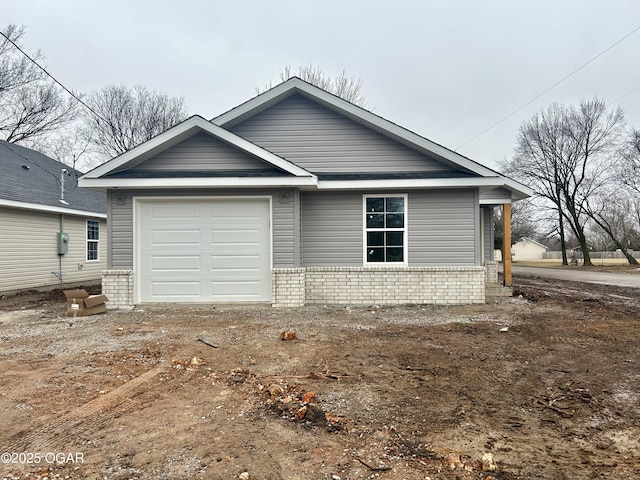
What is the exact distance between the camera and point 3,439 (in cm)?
296

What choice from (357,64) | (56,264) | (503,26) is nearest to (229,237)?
(56,264)

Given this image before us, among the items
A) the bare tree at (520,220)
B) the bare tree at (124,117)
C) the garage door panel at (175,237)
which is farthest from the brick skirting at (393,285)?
the bare tree at (520,220)

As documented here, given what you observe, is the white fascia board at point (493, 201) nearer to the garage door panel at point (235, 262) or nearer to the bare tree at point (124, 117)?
the garage door panel at point (235, 262)

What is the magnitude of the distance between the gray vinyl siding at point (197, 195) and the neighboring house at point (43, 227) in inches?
211

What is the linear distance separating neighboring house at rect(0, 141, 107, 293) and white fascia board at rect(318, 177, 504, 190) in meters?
9.93

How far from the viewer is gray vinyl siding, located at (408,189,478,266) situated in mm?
9344

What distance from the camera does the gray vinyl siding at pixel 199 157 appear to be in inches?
341

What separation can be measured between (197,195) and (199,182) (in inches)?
20.0

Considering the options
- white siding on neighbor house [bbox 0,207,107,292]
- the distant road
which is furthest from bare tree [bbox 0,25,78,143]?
the distant road

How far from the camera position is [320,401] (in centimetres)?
366

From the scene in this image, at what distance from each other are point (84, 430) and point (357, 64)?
25572 mm

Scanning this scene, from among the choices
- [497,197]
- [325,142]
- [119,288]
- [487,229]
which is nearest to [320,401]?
[119,288]

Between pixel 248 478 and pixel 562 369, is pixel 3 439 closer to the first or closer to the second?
pixel 248 478

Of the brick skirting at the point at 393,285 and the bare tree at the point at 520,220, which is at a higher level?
the bare tree at the point at 520,220
